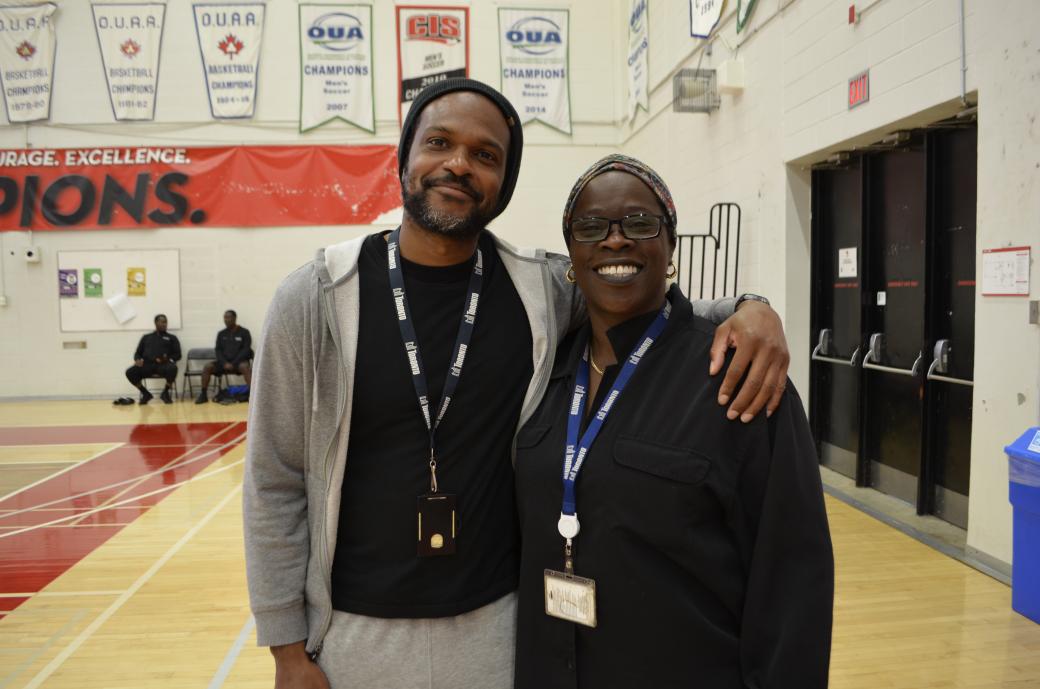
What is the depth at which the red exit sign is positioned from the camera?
14.3 feet

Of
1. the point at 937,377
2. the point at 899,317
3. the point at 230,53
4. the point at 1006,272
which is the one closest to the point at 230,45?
the point at 230,53

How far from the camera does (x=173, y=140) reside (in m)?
10.4

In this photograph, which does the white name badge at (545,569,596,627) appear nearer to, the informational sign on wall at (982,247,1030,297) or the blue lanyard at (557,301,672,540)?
the blue lanyard at (557,301,672,540)

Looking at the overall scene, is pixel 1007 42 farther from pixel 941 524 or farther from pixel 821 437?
pixel 821 437

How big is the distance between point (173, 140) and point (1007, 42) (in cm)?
1051

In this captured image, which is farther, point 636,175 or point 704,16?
point 704,16

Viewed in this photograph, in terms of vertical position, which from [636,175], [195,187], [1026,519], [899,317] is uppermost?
[195,187]

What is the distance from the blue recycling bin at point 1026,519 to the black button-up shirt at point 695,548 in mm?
2400

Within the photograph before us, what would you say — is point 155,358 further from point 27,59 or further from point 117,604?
point 117,604

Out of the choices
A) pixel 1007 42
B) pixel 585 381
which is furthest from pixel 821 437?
pixel 585 381

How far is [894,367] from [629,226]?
430 cm

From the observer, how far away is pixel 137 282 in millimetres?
10438

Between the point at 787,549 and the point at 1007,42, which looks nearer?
the point at 787,549

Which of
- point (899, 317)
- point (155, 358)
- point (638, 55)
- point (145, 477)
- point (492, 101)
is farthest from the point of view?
point (155, 358)
